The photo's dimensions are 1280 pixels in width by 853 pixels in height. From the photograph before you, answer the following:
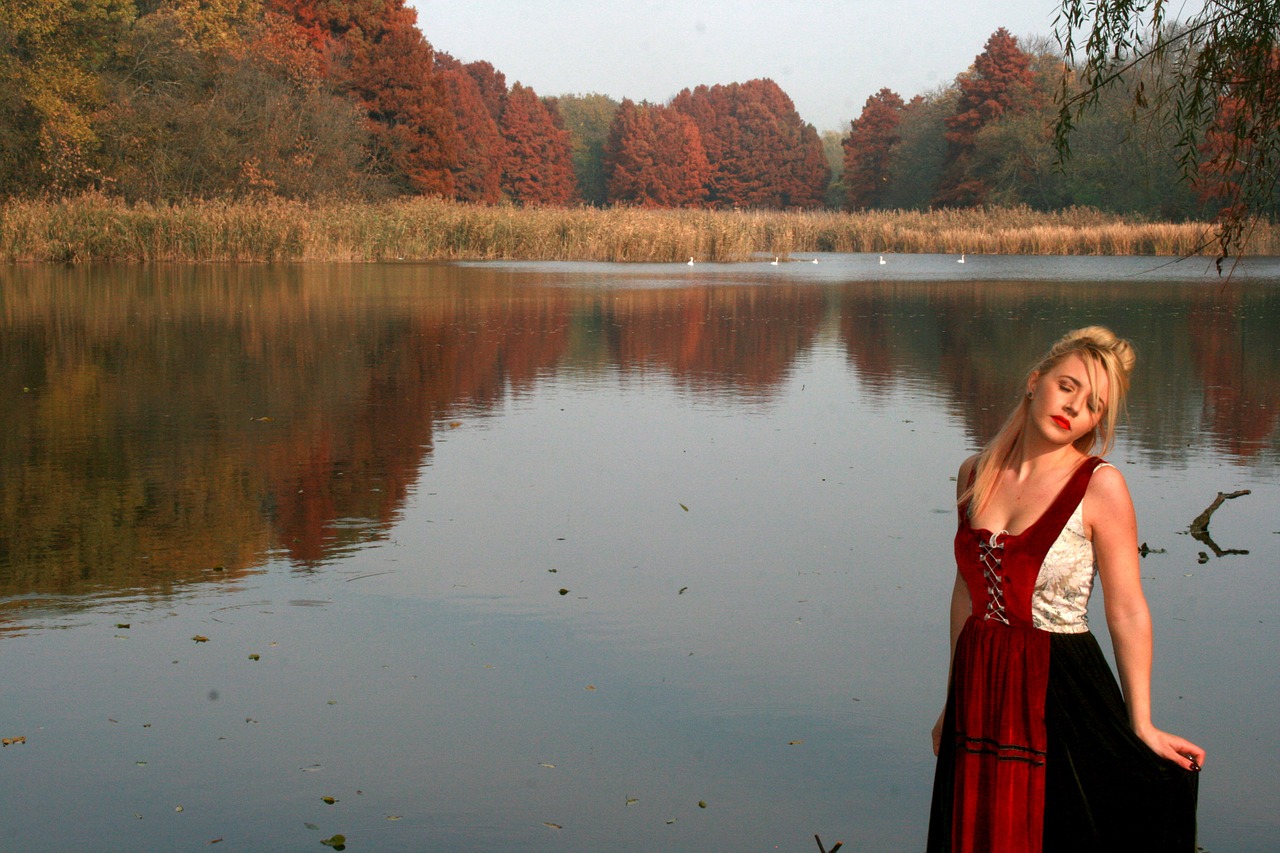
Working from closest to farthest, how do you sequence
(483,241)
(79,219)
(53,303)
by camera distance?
(53,303)
(79,219)
(483,241)

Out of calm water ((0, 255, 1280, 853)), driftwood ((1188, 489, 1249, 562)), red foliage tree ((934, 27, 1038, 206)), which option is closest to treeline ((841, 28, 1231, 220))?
red foliage tree ((934, 27, 1038, 206))

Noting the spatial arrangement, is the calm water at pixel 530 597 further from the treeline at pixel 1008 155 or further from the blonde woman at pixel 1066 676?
the treeline at pixel 1008 155

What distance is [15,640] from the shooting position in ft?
18.0

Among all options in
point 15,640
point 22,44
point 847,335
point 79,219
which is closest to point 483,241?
point 79,219

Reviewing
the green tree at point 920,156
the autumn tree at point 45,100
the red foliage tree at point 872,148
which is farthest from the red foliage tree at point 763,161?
the autumn tree at point 45,100

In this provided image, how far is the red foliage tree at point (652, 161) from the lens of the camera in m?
106

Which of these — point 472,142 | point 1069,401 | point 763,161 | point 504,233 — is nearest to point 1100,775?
point 1069,401

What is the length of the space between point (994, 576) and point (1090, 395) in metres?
0.41

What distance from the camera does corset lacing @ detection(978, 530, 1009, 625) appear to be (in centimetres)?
283

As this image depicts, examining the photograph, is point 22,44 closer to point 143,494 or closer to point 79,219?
point 79,219

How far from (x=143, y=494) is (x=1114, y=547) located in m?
6.59

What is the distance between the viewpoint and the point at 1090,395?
111 inches

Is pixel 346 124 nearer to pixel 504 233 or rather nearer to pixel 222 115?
pixel 222 115

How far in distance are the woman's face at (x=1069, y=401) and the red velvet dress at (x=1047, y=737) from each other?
3.0 inches
